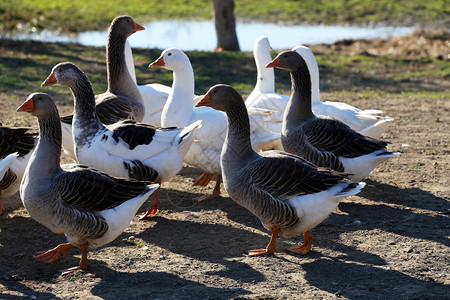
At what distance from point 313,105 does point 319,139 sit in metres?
1.37

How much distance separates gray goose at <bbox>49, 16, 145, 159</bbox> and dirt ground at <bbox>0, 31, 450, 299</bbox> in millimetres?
1048

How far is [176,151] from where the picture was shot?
6.25 m

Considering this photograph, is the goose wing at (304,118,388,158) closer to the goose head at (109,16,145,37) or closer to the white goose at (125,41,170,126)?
the white goose at (125,41,170,126)

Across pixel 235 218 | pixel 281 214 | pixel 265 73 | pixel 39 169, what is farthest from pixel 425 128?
pixel 39 169

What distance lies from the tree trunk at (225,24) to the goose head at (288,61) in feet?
30.3

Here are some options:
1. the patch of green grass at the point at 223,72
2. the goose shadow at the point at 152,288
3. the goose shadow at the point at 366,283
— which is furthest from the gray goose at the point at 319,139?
the patch of green grass at the point at 223,72

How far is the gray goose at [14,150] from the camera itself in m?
6.02

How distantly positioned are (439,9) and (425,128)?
Answer: 56.5 ft

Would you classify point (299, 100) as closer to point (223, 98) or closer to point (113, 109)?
point (223, 98)

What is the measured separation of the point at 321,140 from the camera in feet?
21.0

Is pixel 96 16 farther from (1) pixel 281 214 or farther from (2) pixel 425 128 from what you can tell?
(1) pixel 281 214

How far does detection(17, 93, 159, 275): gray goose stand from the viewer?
4898 mm

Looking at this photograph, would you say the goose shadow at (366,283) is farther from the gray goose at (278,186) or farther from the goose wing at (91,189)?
the goose wing at (91,189)

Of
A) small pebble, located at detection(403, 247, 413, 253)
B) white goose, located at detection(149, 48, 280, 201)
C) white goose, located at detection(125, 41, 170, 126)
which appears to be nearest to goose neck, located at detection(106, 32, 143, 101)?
white goose, located at detection(125, 41, 170, 126)
